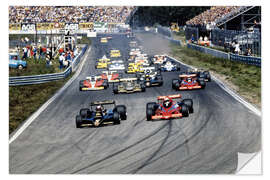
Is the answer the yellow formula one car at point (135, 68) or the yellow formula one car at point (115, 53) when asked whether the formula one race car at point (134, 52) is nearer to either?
the yellow formula one car at point (115, 53)

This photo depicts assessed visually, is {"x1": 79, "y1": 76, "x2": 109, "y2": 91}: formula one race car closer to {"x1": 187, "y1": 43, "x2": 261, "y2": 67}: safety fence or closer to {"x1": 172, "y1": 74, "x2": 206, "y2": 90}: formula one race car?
Answer: {"x1": 172, "y1": 74, "x2": 206, "y2": 90}: formula one race car

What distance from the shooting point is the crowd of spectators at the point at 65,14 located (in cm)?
2075

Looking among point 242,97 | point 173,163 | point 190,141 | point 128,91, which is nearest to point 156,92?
point 128,91

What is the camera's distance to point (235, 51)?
90.8 feet

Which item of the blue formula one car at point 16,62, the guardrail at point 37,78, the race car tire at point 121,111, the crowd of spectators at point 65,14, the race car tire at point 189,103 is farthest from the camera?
the guardrail at point 37,78

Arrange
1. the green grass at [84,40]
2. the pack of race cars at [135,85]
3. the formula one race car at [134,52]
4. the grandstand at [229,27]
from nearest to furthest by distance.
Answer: the pack of race cars at [135,85], the grandstand at [229,27], the green grass at [84,40], the formula one race car at [134,52]

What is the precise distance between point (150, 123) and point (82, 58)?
19.2m

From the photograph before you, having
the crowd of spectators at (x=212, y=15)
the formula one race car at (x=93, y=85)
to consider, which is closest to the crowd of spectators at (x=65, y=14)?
the formula one race car at (x=93, y=85)

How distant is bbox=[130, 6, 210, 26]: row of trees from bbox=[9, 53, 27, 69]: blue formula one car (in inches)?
314

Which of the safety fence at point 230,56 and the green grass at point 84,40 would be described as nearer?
the safety fence at point 230,56

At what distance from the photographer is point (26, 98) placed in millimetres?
21891

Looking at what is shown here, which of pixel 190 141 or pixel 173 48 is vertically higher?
pixel 173 48

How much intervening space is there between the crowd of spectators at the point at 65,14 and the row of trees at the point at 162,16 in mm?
2716
